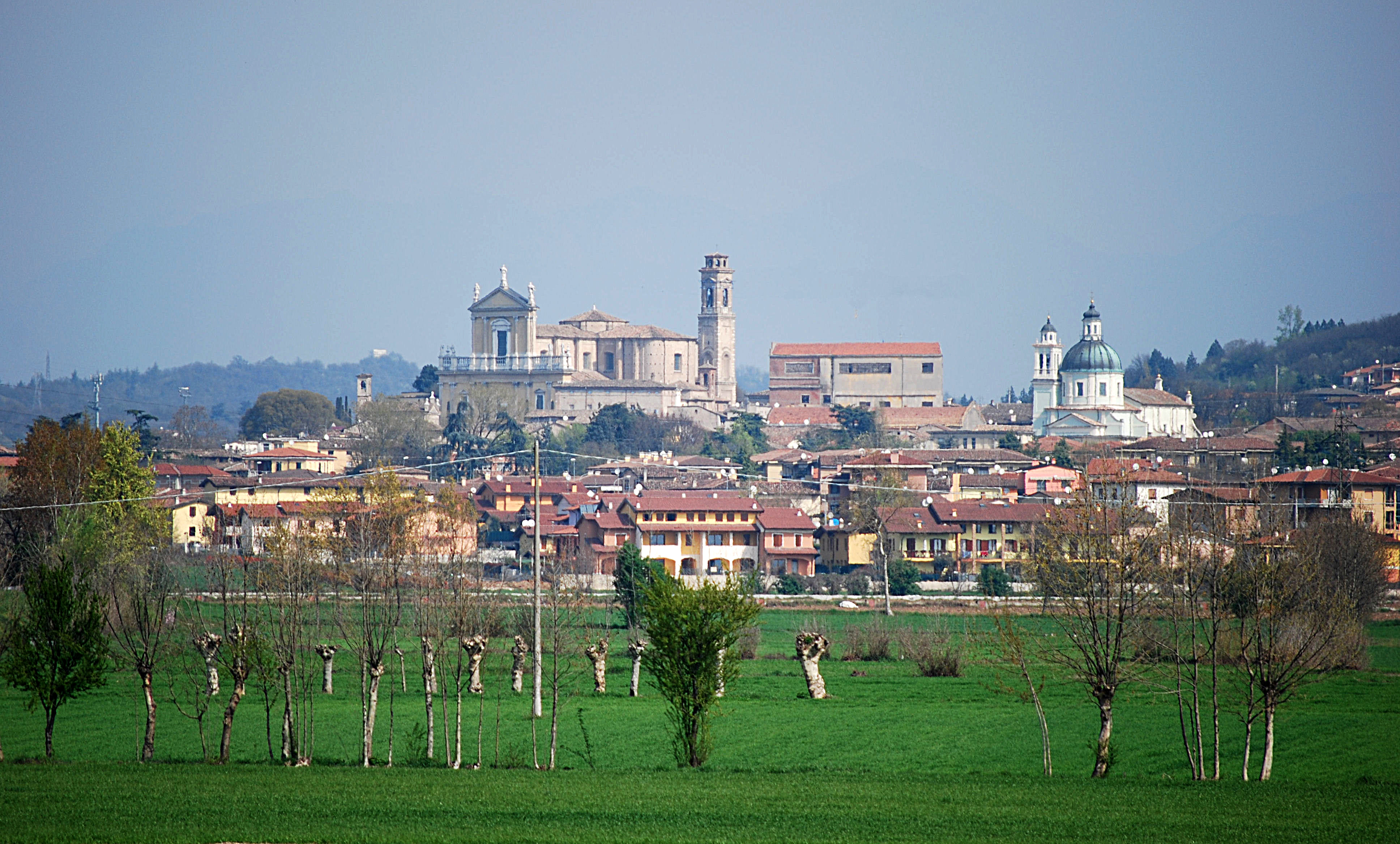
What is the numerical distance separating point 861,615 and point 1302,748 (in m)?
19.6

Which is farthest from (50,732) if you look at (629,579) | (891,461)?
(891,461)

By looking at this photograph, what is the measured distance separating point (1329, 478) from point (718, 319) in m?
82.2

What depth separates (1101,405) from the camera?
10675 centimetres

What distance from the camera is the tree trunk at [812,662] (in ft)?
81.8

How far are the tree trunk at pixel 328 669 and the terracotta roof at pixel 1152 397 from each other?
86817 millimetres

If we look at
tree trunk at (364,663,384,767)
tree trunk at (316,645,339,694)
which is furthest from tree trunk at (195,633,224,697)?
tree trunk at (364,663,384,767)

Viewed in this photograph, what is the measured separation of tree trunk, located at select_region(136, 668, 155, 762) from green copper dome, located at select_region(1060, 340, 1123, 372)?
311ft

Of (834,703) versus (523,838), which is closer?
(523,838)

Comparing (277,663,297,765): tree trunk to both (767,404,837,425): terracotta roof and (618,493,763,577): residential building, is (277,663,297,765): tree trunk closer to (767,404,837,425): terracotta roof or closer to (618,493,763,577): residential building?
(618,493,763,577): residential building

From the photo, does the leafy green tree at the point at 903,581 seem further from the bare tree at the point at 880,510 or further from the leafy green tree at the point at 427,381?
the leafy green tree at the point at 427,381

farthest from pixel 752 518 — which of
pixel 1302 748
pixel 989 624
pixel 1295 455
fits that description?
pixel 1302 748

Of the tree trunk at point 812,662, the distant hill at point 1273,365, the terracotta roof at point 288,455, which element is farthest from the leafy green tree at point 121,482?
the distant hill at point 1273,365

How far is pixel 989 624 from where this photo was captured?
36.1m

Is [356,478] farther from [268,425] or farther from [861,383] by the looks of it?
[861,383]
